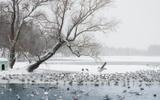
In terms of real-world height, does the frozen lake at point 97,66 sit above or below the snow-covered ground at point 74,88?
above

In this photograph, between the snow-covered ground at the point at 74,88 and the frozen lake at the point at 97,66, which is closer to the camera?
the snow-covered ground at the point at 74,88

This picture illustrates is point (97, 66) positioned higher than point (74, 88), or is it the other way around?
point (97, 66)

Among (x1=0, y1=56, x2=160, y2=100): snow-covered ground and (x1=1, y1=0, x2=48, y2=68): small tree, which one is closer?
(x1=0, y1=56, x2=160, y2=100): snow-covered ground

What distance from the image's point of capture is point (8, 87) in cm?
3209

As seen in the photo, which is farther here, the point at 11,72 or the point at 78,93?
the point at 11,72

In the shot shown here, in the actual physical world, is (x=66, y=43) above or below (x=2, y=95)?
above

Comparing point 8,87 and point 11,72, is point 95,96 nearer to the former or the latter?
point 8,87

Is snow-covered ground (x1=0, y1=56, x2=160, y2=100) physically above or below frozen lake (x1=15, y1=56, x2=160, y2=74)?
below

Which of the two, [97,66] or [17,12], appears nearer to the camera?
[17,12]

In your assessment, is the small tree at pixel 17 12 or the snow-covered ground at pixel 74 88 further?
the small tree at pixel 17 12

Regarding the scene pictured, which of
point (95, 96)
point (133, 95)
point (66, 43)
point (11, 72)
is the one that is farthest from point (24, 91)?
point (66, 43)

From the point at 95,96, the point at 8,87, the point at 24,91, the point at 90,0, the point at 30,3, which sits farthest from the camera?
the point at 30,3

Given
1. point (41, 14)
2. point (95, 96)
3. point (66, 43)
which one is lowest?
point (95, 96)

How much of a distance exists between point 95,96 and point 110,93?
1946 millimetres
